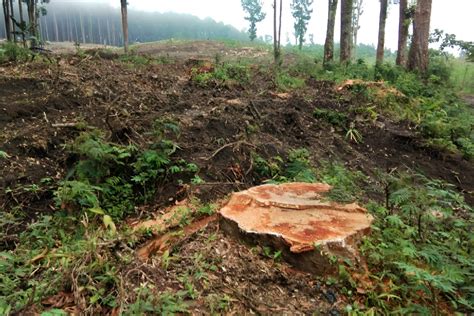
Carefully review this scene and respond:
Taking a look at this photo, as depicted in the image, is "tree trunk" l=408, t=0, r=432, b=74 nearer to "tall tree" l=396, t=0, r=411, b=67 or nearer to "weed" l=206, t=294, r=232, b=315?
"tall tree" l=396, t=0, r=411, b=67

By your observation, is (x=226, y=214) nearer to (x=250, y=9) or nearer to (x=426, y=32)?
(x=426, y=32)

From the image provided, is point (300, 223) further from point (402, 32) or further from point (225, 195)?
point (402, 32)

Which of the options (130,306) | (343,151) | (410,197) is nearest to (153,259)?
→ (130,306)

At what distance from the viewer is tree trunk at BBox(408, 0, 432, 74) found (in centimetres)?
978

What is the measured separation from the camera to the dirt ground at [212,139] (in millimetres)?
2396

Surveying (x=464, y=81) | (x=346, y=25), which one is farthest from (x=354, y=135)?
(x=464, y=81)

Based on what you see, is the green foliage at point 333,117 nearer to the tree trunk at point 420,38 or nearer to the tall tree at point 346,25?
the tree trunk at point 420,38

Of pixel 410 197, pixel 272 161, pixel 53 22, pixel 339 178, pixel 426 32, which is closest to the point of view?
pixel 410 197

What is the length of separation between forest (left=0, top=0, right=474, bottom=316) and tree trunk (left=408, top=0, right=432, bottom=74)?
2064mm

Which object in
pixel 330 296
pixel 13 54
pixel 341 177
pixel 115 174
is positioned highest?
pixel 13 54

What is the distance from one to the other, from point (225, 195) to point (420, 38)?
8.62 m

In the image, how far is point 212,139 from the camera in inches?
196

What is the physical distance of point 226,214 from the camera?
2.88 metres

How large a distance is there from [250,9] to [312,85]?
155 feet
